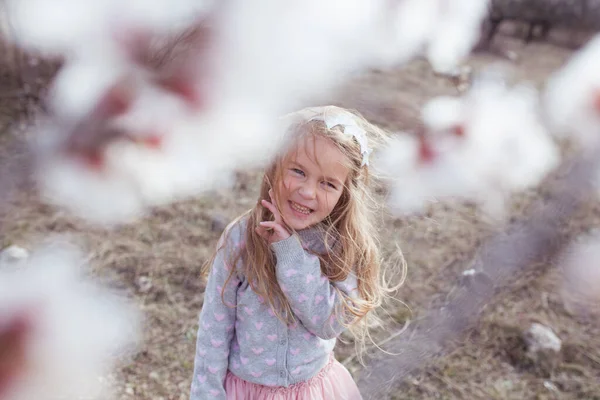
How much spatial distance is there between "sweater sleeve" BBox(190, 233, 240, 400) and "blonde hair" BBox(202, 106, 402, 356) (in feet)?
0.08

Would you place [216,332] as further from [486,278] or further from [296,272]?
[486,278]

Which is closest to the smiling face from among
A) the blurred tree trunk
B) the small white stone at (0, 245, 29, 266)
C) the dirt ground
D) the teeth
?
the teeth

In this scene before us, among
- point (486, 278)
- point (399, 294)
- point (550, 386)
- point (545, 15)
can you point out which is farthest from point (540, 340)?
point (545, 15)

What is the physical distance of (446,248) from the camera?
2.04 meters

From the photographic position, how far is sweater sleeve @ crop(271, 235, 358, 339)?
0.84 metres

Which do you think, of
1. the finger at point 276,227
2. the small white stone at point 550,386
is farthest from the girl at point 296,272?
the small white stone at point 550,386

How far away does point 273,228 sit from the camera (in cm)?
85

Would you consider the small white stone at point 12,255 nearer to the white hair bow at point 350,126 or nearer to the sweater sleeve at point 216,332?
the sweater sleeve at point 216,332

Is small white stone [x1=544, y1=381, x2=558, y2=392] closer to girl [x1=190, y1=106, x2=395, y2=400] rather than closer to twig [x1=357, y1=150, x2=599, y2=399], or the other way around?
twig [x1=357, y1=150, x2=599, y2=399]

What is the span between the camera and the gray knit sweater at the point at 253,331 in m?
0.89

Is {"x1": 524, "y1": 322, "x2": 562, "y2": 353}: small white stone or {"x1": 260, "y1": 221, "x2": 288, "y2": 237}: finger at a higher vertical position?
{"x1": 260, "y1": 221, "x2": 288, "y2": 237}: finger

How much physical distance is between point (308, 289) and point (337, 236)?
0.39 ft

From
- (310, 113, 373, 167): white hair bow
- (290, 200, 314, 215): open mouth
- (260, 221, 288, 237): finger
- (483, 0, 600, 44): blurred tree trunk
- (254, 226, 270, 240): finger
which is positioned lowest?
(483, 0, 600, 44): blurred tree trunk

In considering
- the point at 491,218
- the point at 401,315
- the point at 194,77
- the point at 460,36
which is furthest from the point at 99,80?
the point at 460,36
